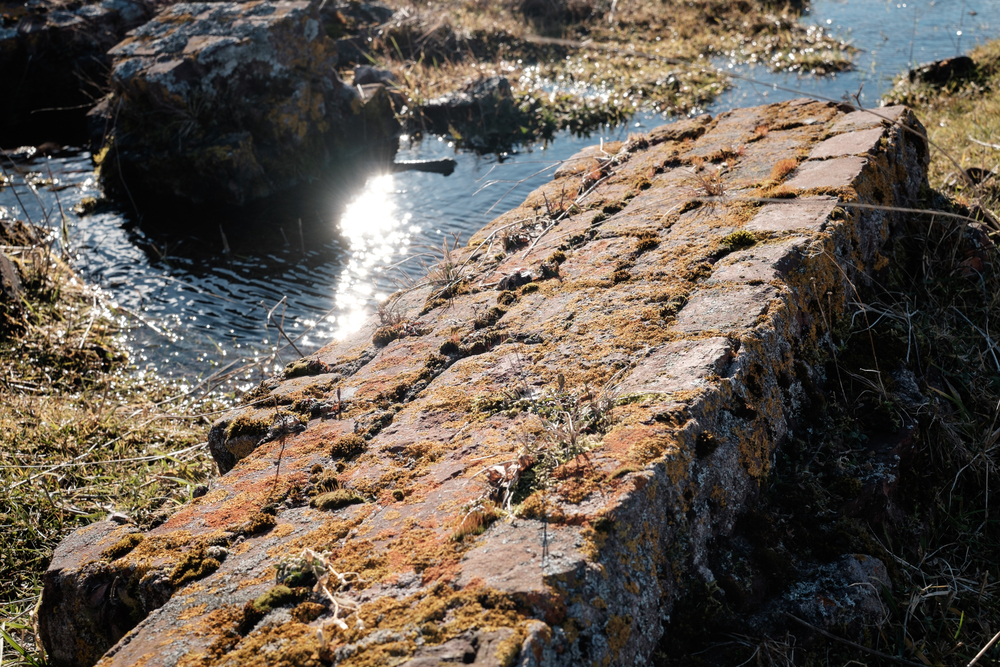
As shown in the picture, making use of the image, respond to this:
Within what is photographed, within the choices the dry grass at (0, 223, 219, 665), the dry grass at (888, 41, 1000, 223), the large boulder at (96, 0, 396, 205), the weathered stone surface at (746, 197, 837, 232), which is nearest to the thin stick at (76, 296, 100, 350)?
the dry grass at (0, 223, 219, 665)

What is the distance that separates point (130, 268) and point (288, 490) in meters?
5.28

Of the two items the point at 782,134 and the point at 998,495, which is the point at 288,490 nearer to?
the point at 998,495

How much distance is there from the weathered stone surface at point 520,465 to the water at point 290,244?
1658mm

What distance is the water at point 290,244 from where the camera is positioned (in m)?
5.66

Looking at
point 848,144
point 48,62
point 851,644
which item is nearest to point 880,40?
point 848,144

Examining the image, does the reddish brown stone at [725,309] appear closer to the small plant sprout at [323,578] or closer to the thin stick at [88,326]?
the small plant sprout at [323,578]

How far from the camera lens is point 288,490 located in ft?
7.64

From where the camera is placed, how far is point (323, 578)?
1840 mm

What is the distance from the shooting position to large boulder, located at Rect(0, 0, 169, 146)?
10219mm

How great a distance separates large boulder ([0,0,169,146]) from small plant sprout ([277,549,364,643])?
10342mm

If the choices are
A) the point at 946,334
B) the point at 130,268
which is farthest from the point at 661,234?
the point at 130,268

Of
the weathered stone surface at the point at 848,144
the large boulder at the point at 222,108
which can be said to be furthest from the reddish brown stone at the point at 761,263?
the large boulder at the point at 222,108

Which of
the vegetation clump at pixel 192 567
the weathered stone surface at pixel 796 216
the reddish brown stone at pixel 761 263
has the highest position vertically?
the weathered stone surface at pixel 796 216

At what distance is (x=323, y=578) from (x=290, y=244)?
18.1 ft
